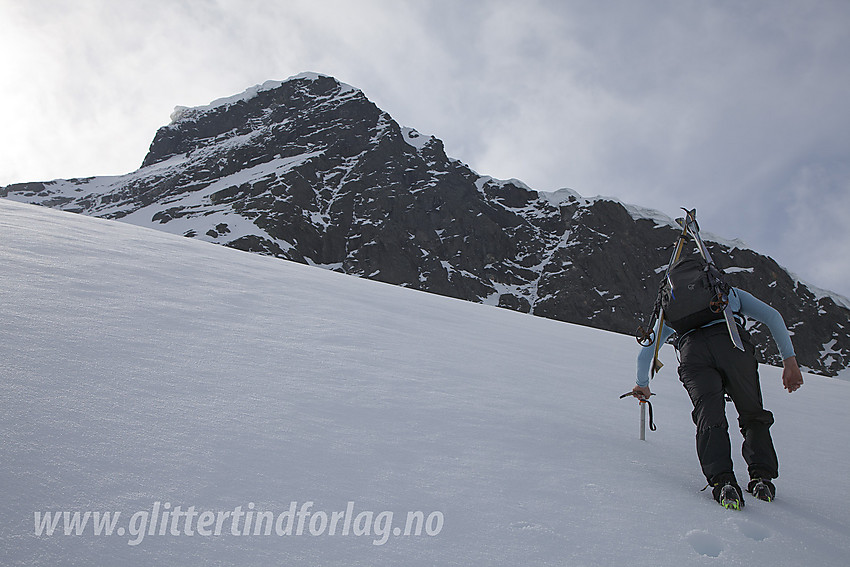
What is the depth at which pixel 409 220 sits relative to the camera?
117 m

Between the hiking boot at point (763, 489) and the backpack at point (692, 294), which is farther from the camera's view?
the backpack at point (692, 294)

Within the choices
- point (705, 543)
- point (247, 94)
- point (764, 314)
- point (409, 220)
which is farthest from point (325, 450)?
point (247, 94)

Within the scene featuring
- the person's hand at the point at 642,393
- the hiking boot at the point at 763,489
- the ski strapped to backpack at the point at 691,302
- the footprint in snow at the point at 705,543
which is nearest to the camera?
the footprint in snow at the point at 705,543

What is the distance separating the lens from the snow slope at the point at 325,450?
1.47 meters

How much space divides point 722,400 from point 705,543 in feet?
3.50

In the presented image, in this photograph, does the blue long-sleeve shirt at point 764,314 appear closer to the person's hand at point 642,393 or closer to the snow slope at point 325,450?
the person's hand at point 642,393

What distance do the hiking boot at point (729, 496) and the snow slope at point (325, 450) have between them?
94mm

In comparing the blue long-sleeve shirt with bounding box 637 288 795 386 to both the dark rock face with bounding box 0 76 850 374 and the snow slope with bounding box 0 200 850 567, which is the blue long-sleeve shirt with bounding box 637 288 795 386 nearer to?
the snow slope with bounding box 0 200 850 567

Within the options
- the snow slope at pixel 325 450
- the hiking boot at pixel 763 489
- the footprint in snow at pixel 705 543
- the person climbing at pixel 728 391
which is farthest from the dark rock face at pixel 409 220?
the footprint in snow at pixel 705 543

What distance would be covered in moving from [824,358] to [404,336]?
131m

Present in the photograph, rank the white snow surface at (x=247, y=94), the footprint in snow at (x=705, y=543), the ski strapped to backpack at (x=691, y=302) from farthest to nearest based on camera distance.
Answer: the white snow surface at (x=247, y=94) → the ski strapped to backpack at (x=691, y=302) → the footprint in snow at (x=705, y=543)

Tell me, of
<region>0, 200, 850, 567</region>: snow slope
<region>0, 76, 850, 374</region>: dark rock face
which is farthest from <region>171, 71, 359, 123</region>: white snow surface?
<region>0, 200, 850, 567</region>: snow slope

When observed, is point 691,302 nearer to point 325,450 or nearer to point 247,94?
point 325,450

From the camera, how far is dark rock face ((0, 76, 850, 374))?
101 metres
